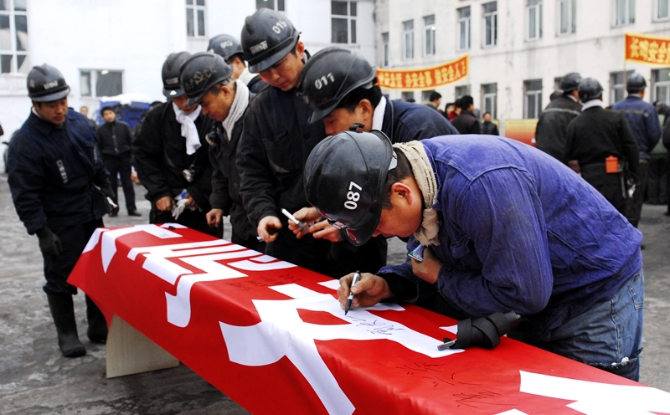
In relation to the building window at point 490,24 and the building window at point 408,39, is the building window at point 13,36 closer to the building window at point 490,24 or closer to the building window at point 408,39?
the building window at point 408,39

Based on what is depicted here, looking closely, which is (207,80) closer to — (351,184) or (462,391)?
(351,184)

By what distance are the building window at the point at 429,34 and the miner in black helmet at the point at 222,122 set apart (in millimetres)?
20581

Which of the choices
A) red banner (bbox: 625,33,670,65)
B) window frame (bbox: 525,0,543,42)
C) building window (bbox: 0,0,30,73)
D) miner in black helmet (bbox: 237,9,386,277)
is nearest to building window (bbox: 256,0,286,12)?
building window (bbox: 0,0,30,73)

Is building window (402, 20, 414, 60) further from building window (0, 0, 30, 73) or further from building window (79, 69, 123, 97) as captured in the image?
building window (0, 0, 30, 73)

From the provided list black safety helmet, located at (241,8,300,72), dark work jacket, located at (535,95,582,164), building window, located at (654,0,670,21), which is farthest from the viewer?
building window, located at (654,0,670,21)

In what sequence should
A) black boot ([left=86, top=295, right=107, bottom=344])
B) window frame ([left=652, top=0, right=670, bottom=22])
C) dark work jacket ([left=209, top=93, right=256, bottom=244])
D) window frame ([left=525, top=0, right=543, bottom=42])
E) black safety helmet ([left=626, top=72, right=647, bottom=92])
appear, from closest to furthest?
1. dark work jacket ([left=209, top=93, right=256, bottom=244])
2. black boot ([left=86, top=295, right=107, bottom=344])
3. black safety helmet ([left=626, top=72, right=647, bottom=92])
4. window frame ([left=652, top=0, right=670, bottom=22])
5. window frame ([left=525, top=0, right=543, bottom=42])

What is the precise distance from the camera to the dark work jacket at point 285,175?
3.02m

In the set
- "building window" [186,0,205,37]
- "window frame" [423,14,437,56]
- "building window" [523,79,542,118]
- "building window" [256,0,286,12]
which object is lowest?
"building window" [523,79,542,118]

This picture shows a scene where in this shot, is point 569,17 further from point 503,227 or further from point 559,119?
point 503,227

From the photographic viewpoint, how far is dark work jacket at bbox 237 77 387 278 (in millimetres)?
3021

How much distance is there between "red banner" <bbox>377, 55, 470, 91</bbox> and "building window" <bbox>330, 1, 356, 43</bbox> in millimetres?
11820

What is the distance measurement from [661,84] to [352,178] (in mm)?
17028

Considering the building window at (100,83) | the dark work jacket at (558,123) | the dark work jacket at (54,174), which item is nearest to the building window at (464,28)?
the building window at (100,83)

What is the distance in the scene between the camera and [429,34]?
78.0 ft
